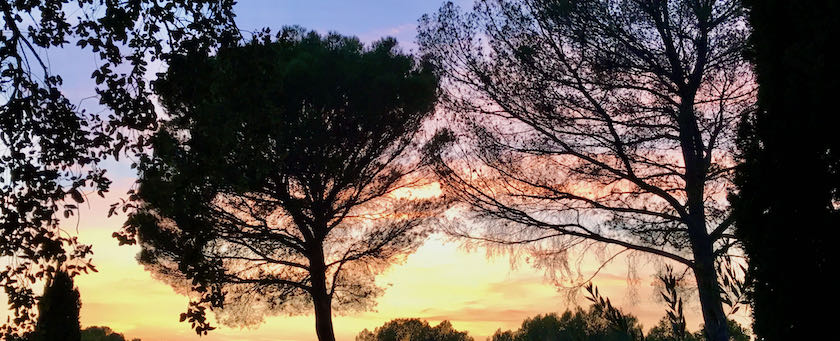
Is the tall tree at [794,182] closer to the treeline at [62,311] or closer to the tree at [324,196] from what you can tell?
the tree at [324,196]

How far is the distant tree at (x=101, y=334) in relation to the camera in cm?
3219

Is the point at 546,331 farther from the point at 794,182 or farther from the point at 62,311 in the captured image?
the point at 794,182

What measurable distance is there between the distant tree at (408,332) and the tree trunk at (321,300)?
13.7m

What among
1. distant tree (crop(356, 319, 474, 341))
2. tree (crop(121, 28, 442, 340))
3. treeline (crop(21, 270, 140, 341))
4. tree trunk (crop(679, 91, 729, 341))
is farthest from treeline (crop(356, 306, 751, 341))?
treeline (crop(21, 270, 140, 341))

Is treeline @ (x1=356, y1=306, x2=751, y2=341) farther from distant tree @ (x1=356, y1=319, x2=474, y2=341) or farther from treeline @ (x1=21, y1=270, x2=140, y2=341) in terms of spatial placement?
treeline @ (x1=21, y1=270, x2=140, y2=341)

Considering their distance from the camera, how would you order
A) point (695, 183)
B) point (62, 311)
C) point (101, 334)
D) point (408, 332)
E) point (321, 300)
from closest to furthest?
1. point (695, 183)
2. point (62, 311)
3. point (321, 300)
4. point (408, 332)
5. point (101, 334)

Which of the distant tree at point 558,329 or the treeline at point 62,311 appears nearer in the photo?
the treeline at point 62,311

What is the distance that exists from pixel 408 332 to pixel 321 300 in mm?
14359

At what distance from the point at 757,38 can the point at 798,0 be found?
610mm

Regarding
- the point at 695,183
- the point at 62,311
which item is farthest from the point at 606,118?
the point at 62,311

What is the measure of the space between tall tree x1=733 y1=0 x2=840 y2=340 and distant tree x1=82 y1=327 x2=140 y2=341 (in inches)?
1200

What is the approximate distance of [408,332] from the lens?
3080 centimetres

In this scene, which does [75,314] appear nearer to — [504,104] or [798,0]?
[504,104]

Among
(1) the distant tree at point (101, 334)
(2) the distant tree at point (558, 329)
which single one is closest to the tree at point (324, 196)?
(1) the distant tree at point (101, 334)
